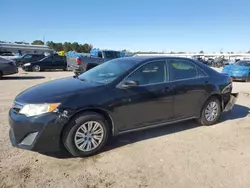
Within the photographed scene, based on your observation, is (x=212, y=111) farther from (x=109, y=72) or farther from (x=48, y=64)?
(x=48, y=64)

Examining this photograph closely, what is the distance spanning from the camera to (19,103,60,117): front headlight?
3479 mm

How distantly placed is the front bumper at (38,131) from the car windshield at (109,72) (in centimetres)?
116

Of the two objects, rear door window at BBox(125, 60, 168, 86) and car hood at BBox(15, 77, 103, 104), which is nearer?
car hood at BBox(15, 77, 103, 104)

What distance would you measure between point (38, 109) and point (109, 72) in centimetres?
161

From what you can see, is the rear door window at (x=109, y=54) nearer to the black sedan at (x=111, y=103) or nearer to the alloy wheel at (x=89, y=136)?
the black sedan at (x=111, y=103)

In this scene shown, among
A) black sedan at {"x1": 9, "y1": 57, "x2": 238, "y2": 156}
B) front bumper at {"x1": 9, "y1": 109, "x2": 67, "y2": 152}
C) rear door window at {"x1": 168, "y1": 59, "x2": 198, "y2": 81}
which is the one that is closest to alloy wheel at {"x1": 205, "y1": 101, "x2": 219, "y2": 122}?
black sedan at {"x1": 9, "y1": 57, "x2": 238, "y2": 156}

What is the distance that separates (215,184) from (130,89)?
6.46ft

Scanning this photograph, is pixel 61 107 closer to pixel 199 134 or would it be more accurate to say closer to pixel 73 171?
pixel 73 171

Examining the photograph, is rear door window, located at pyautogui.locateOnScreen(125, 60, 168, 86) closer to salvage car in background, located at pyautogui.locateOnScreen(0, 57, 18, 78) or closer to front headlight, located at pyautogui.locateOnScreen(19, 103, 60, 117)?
front headlight, located at pyautogui.locateOnScreen(19, 103, 60, 117)

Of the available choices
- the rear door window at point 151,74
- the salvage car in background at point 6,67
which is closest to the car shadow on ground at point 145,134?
the rear door window at point 151,74

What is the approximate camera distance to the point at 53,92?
3787mm

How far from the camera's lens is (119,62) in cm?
494

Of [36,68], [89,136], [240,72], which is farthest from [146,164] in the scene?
[36,68]

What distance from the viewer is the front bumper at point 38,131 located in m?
3.45
